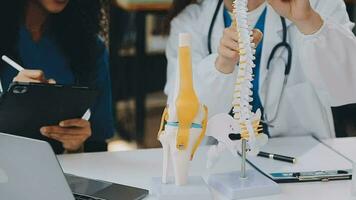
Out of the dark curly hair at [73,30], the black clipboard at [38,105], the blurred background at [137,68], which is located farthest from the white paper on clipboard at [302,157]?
the blurred background at [137,68]

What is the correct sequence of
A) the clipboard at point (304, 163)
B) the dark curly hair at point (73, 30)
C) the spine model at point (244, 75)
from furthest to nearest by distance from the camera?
the dark curly hair at point (73, 30), the clipboard at point (304, 163), the spine model at point (244, 75)

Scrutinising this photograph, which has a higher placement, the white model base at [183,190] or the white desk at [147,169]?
the white model base at [183,190]

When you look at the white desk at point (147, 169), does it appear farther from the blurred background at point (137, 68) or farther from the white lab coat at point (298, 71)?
the blurred background at point (137, 68)

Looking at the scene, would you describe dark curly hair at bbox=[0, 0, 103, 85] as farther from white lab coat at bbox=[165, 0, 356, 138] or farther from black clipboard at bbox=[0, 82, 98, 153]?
black clipboard at bbox=[0, 82, 98, 153]

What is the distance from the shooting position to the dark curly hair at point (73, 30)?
1521 mm

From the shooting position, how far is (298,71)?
152 cm

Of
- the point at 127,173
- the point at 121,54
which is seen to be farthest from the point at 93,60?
the point at 121,54

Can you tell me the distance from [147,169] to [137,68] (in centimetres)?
189

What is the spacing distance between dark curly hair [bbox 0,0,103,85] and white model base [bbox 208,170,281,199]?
2.14 feet

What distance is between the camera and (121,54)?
3012mm

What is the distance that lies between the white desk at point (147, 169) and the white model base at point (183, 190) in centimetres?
3

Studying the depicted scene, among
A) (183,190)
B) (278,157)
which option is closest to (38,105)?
(183,190)

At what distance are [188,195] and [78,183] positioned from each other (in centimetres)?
22

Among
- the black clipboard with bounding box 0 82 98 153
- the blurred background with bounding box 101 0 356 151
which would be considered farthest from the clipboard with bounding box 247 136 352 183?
the blurred background with bounding box 101 0 356 151
